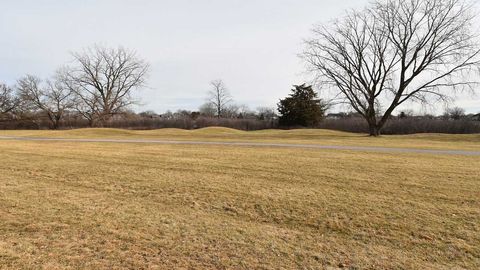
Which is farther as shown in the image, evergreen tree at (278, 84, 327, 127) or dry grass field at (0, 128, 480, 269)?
evergreen tree at (278, 84, 327, 127)

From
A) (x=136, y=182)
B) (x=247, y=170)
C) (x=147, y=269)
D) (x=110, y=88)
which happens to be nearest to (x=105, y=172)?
(x=136, y=182)

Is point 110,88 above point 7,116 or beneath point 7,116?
above

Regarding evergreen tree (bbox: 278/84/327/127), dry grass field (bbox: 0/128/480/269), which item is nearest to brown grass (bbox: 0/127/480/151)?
dry grass field (bbox: 0/128/480/269)

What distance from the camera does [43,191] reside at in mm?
6875

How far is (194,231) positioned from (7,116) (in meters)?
66.1

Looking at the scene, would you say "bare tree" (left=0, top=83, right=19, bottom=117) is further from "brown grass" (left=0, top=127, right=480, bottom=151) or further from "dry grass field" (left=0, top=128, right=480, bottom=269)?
"dry grass field" (left=0, top=128, right=480, bottom=269)

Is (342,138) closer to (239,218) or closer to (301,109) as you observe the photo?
(239,218)

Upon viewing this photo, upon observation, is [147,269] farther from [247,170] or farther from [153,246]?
[247,170]

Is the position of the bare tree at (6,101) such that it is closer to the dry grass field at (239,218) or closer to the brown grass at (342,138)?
Answer: the brown grass at (342,138)

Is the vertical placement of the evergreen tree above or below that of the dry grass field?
above

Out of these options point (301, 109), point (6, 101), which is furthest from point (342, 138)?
point (6, 101)

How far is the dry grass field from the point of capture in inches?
154

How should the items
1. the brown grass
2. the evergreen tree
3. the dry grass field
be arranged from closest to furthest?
1. the dry grass field
2. the brown grass
3. the evergreen tree

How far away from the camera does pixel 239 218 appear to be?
5.40 meters
